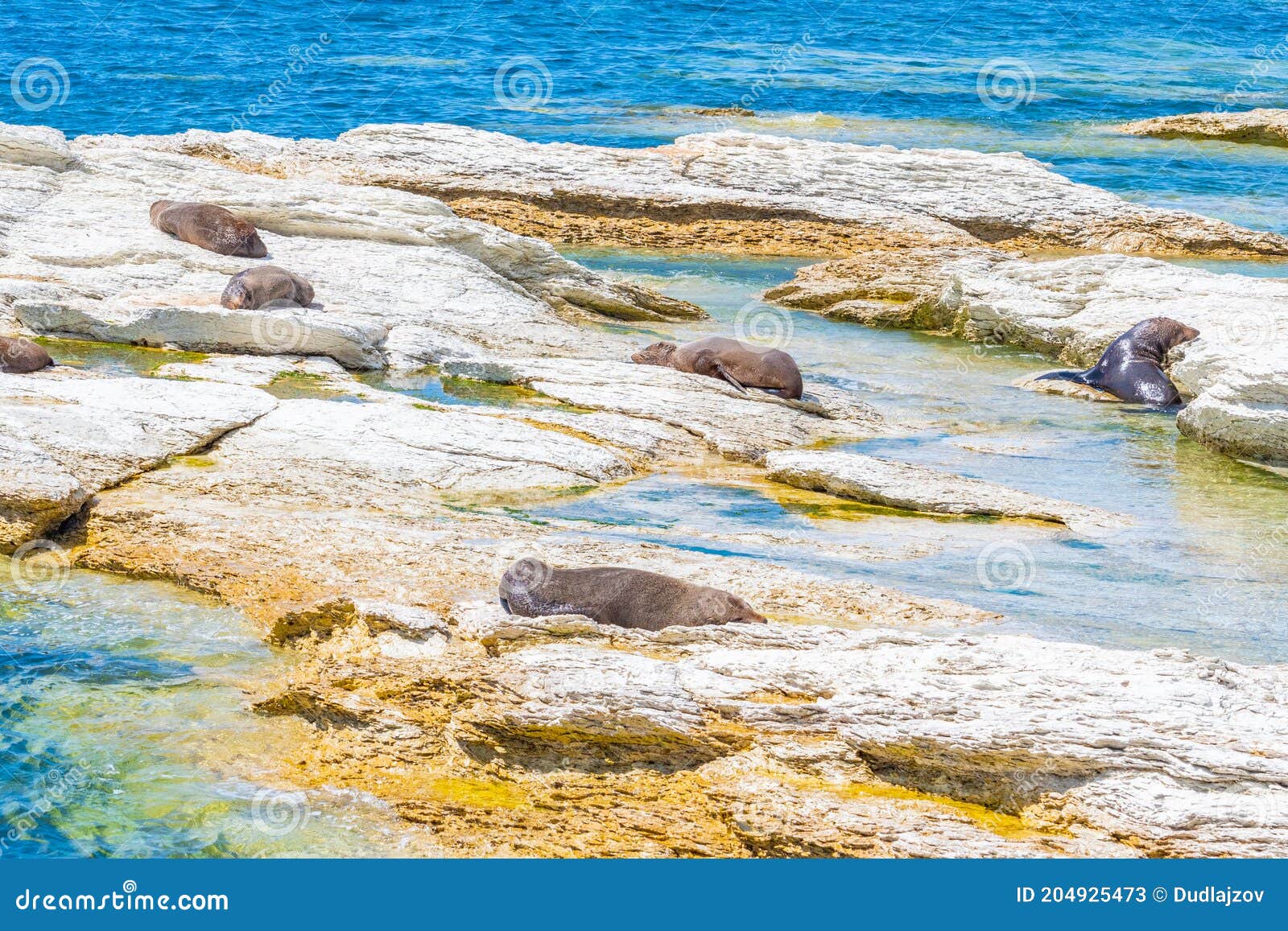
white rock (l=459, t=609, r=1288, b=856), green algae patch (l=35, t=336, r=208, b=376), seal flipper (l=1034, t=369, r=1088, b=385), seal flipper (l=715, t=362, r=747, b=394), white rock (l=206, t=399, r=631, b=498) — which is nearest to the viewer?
white rock (l=459, t=609, r=1288, b=856)

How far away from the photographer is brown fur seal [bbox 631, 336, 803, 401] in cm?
1612

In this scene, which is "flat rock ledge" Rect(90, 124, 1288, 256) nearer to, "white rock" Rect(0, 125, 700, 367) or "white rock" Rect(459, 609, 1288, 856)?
"white rock" Rect(0, 125, 700, 367)

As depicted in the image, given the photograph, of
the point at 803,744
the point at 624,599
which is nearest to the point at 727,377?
the point at 624,599

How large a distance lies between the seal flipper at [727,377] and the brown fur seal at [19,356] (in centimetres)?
734

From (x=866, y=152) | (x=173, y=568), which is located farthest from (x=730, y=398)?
(x=866, y=152)

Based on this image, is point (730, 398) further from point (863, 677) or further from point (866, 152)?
point (866, 152)

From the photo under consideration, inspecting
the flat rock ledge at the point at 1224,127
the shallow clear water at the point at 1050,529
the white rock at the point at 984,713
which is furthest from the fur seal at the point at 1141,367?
the flat rock ledge at the point at 1224,127

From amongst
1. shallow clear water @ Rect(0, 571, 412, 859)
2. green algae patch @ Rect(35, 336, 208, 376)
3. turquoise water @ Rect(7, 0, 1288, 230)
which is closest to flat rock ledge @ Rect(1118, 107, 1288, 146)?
turquoise water @ Rect(7, 0, 1288, 230)

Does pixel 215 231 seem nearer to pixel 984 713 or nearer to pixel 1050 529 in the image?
pixel 1050 529

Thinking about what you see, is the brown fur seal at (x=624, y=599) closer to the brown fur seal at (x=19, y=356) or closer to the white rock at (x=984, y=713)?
the white rock at (x=984, y=713)

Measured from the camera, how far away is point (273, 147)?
28.8 m

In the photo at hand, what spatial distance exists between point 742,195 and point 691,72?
62.5 feet

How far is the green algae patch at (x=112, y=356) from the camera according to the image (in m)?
14.9

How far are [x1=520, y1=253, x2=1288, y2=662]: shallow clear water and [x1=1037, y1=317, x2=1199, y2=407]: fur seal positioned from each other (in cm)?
37
